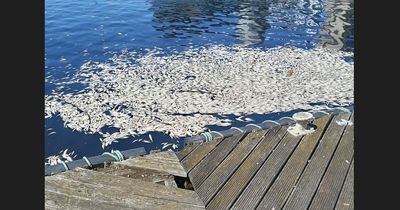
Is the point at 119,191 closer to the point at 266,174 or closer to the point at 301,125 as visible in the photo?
the point at 266,174

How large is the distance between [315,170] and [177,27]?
49.0 feet

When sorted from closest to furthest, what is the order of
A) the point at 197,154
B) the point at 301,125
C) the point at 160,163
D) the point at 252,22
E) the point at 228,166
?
→ 1. the point at 228,166
2. the point at 160,163
3. the point at 197,154
4. the point at 301,125
5. the point at 252,22

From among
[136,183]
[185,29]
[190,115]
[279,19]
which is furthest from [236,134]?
[279,19]

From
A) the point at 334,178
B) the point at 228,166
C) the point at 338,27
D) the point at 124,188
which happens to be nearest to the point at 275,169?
the point at 228,166

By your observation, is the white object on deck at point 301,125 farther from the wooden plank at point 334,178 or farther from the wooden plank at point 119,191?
the wooden plank at point 119,191

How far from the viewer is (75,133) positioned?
841 centimetres

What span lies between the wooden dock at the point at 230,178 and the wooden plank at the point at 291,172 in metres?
0.01

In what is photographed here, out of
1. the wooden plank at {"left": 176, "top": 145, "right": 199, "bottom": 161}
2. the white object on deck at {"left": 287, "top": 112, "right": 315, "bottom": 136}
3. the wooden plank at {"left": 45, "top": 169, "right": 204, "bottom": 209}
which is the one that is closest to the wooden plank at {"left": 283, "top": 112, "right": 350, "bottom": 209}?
the white object on deck at {"left": 287, "top": 112, "right": 315, "bottom": 136}

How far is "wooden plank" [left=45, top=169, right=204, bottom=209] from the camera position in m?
4.41

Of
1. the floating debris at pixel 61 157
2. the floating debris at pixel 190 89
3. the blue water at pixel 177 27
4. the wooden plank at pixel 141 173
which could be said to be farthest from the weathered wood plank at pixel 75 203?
the blue water at pixel 177 27

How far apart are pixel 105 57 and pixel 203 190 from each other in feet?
33.7

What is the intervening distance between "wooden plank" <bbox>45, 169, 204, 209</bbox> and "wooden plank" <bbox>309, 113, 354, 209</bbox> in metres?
1.39

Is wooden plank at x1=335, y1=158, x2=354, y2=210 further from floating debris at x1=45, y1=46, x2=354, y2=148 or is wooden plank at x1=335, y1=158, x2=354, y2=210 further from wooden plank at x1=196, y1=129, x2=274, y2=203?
floating debris at x1=45, y1=46, x2=354, y2=148

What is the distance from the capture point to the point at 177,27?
19.0m
